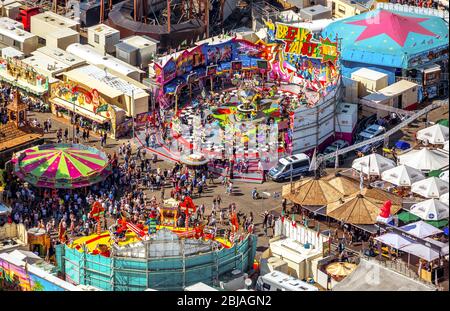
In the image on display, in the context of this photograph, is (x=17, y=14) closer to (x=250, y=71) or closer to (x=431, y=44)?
(x=250, y=71)

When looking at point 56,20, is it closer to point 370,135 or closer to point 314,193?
point 370,135

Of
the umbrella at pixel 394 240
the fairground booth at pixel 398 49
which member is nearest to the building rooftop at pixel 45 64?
the fairground booth at pixel 398 49

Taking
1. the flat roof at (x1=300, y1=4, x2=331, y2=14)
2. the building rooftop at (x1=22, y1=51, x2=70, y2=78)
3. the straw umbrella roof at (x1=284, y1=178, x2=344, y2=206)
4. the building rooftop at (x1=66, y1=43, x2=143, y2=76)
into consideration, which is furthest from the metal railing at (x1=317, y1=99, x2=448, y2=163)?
the building rooftop at (x1=22, y1=51, x2=70, y2=78)

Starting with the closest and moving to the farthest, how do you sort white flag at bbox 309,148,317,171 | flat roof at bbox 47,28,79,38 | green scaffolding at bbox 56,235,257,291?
green scaffolding at bbox 56,235,257,291 → white flag at bbox 309,148,317,171 → flat roof at bbox 47,28,79,38

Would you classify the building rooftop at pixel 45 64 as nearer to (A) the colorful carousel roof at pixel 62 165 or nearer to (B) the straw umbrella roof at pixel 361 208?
(A) the colorful carousel roof at pixel 62 165

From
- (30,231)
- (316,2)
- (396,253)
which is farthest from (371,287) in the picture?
(316,2)

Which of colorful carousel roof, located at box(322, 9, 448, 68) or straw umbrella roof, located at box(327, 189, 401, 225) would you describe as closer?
straw umbrella roof, located at box(327, 189, 401, 225)

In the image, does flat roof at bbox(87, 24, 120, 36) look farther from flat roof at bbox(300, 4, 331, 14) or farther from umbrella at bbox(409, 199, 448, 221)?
umbrella at bbox(409, 199, 448, 221)
